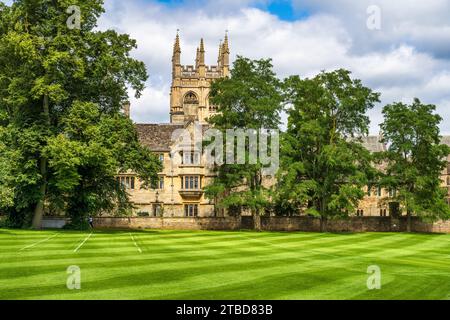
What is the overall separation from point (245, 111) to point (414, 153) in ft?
59.0

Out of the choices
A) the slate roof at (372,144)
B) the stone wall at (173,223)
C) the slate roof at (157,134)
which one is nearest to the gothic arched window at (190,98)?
the slate roof at (372,144)

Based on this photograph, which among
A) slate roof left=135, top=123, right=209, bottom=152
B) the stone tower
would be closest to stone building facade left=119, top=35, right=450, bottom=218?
slate roof left=135, top=123, right=209, bottom=152

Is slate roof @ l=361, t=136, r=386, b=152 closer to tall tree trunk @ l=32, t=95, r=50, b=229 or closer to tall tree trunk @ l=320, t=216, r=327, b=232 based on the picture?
tall tree trunk @ l=320, t=216, r=327, b=232

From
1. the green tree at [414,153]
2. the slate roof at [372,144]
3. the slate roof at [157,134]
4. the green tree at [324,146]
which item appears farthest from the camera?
the slate roof at [372,144]

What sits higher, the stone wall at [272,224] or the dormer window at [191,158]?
the dormer window at [191,158]

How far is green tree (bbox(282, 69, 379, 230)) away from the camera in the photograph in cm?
5178

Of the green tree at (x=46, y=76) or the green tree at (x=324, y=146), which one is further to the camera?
the green tree at (x=324, y=146)

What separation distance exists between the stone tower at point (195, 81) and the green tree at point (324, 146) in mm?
59052

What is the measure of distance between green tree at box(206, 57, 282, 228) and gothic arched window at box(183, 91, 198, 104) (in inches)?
2332

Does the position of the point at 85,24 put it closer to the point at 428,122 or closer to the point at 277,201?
the point at 277,201

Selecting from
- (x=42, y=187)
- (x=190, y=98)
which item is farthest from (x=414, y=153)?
(x=190, y=98)

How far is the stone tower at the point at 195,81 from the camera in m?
115

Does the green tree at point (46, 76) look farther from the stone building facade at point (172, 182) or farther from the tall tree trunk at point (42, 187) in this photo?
the stone building facade at point (172, 182)

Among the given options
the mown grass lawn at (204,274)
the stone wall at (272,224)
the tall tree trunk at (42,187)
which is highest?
the tall tree trunk at (42,187)
